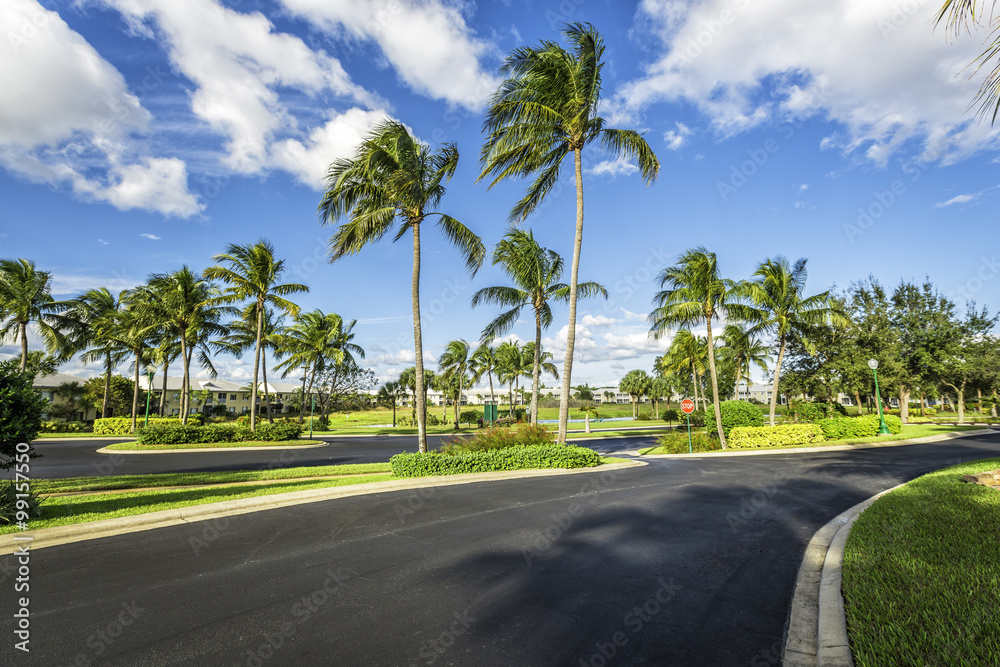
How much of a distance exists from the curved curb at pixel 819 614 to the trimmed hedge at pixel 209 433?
91.3 ft

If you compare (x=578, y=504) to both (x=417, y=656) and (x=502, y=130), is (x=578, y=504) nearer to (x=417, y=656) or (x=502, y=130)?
(x=417, y=656)

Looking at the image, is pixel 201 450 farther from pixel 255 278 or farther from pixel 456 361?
pixel 456 361

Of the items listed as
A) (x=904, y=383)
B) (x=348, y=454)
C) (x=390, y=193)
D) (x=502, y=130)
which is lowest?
(x=348, y=454)

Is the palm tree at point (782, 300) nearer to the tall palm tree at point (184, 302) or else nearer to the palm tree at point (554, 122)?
the palm tree at point (554, 122)

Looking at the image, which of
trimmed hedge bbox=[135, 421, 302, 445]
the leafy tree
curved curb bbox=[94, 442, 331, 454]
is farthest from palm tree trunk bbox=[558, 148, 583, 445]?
the leafy tree

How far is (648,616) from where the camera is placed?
431cm

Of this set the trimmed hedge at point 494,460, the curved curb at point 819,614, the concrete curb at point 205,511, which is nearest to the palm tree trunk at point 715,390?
the trimmed hedge at point 494,460

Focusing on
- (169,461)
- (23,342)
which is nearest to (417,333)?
(169,461)

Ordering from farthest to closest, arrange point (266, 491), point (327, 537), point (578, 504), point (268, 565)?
point (266, 491), point (578, 504), point (327, 537), point (268, 565)

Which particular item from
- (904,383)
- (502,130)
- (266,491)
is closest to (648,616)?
(266,491)

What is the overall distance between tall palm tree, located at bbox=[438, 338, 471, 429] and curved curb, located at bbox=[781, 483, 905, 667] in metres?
44.1

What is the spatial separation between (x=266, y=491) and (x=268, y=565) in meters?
5.48

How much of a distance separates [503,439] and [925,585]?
1209cm

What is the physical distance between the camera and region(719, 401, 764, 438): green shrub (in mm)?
24344
